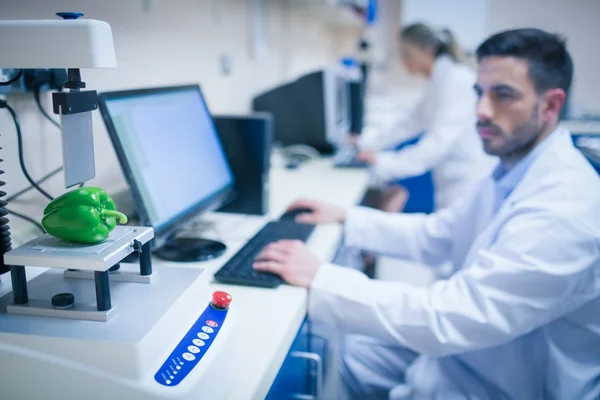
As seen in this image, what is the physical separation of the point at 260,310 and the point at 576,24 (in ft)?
14.0

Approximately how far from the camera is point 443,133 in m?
2.39

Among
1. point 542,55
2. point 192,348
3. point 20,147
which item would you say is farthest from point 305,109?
point 192,348

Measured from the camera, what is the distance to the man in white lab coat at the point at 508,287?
0.87 metres

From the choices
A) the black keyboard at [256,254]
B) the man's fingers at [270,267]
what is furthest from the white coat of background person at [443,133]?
the man's fingers at [270,267]

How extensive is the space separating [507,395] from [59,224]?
2.95 feet

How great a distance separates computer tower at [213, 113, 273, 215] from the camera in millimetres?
1368

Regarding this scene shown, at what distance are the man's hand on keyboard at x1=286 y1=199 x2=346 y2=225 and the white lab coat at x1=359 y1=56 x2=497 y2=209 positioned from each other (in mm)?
916

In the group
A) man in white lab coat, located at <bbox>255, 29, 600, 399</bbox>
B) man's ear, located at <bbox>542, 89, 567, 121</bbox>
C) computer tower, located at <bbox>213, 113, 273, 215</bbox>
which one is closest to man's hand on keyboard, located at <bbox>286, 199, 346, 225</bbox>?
computer tower, located at <bbox>213, 113, 273, 215</bbox>

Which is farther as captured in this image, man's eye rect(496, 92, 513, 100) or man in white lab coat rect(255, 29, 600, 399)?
man's eye rect(496, 92, 513, 100)

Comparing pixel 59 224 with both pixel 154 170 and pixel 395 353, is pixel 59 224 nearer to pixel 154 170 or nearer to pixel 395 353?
pixel 154 170

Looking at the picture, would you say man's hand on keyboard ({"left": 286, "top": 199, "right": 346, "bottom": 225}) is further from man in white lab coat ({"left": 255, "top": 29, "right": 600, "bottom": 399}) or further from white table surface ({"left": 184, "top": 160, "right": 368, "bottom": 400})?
man in white lab coat ({"left": 255, "top": 29, "right": 600, "bottom": 399})

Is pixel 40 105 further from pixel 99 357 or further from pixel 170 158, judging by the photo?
pixel 99 357

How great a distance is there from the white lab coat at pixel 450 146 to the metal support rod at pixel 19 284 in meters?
1.82

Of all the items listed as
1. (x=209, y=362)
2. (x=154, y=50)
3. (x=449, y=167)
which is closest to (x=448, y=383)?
(x=209, y=362)
